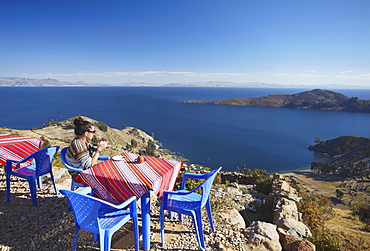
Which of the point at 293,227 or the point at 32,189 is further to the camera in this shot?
the point at 32,189

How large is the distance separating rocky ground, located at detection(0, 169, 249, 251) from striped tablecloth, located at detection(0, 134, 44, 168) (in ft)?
2.64

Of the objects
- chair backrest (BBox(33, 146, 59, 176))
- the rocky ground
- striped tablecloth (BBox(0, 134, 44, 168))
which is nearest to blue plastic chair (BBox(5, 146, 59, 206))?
chair backrest (BBox(33, 146, 59, 176))

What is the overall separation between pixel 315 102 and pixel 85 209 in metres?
144

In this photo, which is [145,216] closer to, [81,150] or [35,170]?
[81,150]

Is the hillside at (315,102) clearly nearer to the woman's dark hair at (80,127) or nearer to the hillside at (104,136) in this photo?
the hillside at (104,136)

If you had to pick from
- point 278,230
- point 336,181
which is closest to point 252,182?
point 278,230

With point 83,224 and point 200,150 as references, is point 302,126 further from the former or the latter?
point 83,224

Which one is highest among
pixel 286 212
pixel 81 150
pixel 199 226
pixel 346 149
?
pixel 81 150

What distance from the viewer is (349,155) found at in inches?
1613

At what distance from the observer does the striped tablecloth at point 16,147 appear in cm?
353

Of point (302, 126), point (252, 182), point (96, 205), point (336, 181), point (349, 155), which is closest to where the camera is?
point (96, 205)

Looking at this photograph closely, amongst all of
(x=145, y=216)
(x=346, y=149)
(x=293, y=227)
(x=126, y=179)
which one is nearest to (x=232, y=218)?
(x=293, y=227)

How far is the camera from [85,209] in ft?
6.78

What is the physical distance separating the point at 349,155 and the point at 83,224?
5124 cm
